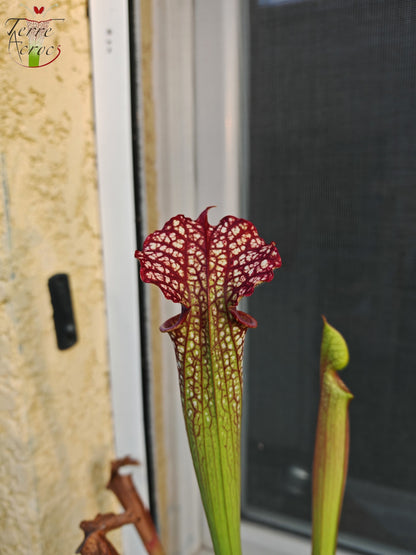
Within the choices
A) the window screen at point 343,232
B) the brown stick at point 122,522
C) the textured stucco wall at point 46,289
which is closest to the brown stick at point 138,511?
the brown stick at point 122,522

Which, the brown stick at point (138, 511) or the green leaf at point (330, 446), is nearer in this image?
the green leaf at point (330, 446)

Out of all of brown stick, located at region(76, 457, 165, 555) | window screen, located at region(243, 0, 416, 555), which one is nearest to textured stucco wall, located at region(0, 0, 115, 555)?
brown stick, located at region(76, 457, 165, 555)

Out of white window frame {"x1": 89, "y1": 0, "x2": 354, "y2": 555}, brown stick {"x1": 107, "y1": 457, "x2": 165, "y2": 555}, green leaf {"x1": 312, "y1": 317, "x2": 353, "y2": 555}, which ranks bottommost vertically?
brown stick {"x1": 107, "y1": 457, "x2": 165, "y2": 555}

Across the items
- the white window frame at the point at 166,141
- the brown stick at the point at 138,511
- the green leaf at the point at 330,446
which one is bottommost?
the brown stick at the point at 138,511

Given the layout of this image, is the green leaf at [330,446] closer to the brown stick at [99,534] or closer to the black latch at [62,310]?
the brown stick at [99,534]

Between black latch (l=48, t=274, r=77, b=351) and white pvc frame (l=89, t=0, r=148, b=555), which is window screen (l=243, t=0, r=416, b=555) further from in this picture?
black latch (l=48, t=274, r=77, b=351)

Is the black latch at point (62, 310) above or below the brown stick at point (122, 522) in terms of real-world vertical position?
above
